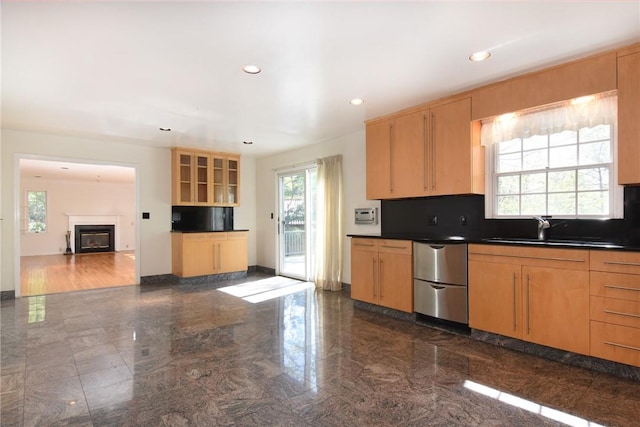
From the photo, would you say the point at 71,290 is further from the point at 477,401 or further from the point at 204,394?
the point at 477,401

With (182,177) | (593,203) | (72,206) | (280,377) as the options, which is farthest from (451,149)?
(72,206)

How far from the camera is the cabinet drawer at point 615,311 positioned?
237 cm

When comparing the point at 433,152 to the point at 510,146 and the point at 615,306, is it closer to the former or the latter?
the point at 510,146

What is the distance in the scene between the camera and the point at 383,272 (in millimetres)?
4055

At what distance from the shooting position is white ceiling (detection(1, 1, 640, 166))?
2129mm

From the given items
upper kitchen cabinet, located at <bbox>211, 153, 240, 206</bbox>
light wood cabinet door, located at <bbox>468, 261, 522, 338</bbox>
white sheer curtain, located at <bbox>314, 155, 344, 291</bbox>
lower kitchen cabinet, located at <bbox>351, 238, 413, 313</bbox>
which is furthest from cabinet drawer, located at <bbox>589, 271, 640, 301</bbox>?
upper kitchen cabinet, located at <bbox>211, 153, 240, 206</bbox>

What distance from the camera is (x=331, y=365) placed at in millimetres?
2652

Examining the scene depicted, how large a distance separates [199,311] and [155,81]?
2.64 meters

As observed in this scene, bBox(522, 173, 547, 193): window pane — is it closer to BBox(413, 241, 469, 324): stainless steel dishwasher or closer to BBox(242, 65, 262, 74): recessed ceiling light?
BBox(413, 241, 469, 324): stainless steel dishwasher

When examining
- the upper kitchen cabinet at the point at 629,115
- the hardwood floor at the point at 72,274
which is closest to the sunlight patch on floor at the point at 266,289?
the hardwood floor at the point at 72,274

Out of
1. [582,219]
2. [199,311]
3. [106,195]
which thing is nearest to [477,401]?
[582,219]

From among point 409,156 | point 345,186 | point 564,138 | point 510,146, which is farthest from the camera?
point 345,186

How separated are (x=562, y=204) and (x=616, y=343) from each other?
1272 mm

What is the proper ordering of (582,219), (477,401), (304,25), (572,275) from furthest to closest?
(582,219) → (572,275) → (304,25) → (477,401)
